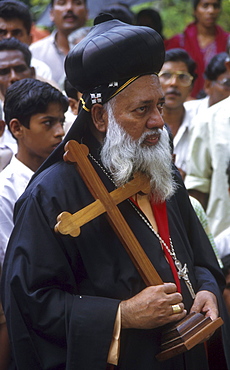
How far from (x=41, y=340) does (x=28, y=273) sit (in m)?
0.34

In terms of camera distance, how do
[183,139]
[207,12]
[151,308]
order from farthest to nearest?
[207,12] < [183,139] < [151,308]

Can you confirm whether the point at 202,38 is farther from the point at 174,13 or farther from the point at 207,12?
the point at 174,13

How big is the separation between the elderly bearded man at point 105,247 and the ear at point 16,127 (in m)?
1.24

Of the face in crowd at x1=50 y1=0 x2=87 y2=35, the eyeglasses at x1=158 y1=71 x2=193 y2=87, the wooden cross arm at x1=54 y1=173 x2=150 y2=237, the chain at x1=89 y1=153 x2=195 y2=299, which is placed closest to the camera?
the wooden cross arm at x1=54 y1=173 x2=150 y2=237

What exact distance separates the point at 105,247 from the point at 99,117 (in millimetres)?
712

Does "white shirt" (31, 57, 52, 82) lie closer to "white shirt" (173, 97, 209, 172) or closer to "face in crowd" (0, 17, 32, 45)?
"face in crowd" (0, 17, 32, 45)

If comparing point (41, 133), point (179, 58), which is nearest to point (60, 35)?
point (179, 58)

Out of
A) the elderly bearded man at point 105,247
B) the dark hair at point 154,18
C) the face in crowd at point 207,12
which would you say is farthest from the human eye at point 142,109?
the face in crowd at point 207,12

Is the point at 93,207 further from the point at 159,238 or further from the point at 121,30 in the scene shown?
the point at 121,30

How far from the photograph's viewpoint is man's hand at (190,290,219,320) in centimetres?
345

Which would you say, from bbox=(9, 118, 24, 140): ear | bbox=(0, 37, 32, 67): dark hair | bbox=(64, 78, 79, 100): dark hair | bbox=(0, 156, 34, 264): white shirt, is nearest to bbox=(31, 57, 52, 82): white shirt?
bbox=(0, 37, 32, 67): dark hair

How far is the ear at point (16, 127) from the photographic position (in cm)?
482

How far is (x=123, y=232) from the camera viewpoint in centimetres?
326

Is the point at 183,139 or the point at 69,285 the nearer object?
the point at 69,285
